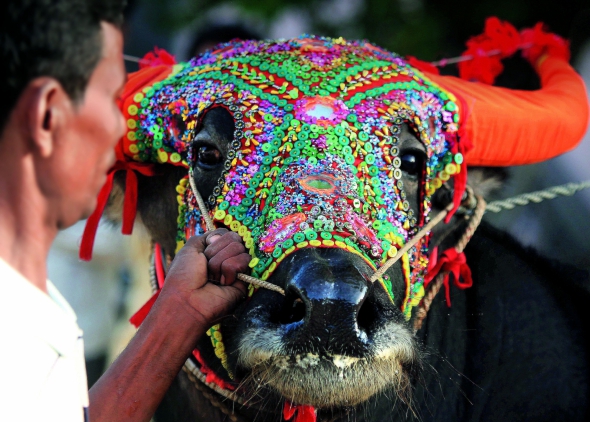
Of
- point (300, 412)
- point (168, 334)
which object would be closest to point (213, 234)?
point (168, 334)

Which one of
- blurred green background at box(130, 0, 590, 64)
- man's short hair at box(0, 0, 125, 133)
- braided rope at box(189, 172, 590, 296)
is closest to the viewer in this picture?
man's short hair at box(0, 0, 125, 133)

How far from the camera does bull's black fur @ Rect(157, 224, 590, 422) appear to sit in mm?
2500

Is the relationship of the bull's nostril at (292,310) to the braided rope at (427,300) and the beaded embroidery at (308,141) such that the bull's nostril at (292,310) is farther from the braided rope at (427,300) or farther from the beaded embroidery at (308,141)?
the braided rope at (427,300)

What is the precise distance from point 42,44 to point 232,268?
3.08ft

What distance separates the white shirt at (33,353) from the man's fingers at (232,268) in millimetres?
686

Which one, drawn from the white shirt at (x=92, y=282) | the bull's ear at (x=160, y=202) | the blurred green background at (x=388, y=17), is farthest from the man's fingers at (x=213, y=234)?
the white shirt at (x=92, y=282)

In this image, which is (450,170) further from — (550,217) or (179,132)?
(550,217)

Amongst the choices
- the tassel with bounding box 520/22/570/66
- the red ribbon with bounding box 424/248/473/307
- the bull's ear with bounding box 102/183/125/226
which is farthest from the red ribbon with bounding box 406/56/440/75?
the bull's ear with bounding box 102/183/125/226

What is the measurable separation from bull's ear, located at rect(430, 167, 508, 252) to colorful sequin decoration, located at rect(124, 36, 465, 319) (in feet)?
0.70

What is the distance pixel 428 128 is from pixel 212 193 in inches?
29.3

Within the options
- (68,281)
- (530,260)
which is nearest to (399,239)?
(530,260)

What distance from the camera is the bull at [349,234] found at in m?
1.71

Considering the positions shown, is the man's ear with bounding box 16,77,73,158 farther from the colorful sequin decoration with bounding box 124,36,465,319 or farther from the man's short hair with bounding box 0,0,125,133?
the colorful sequin decoration with bounding box 124,36,465,319

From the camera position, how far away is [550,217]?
3264 millimetres
